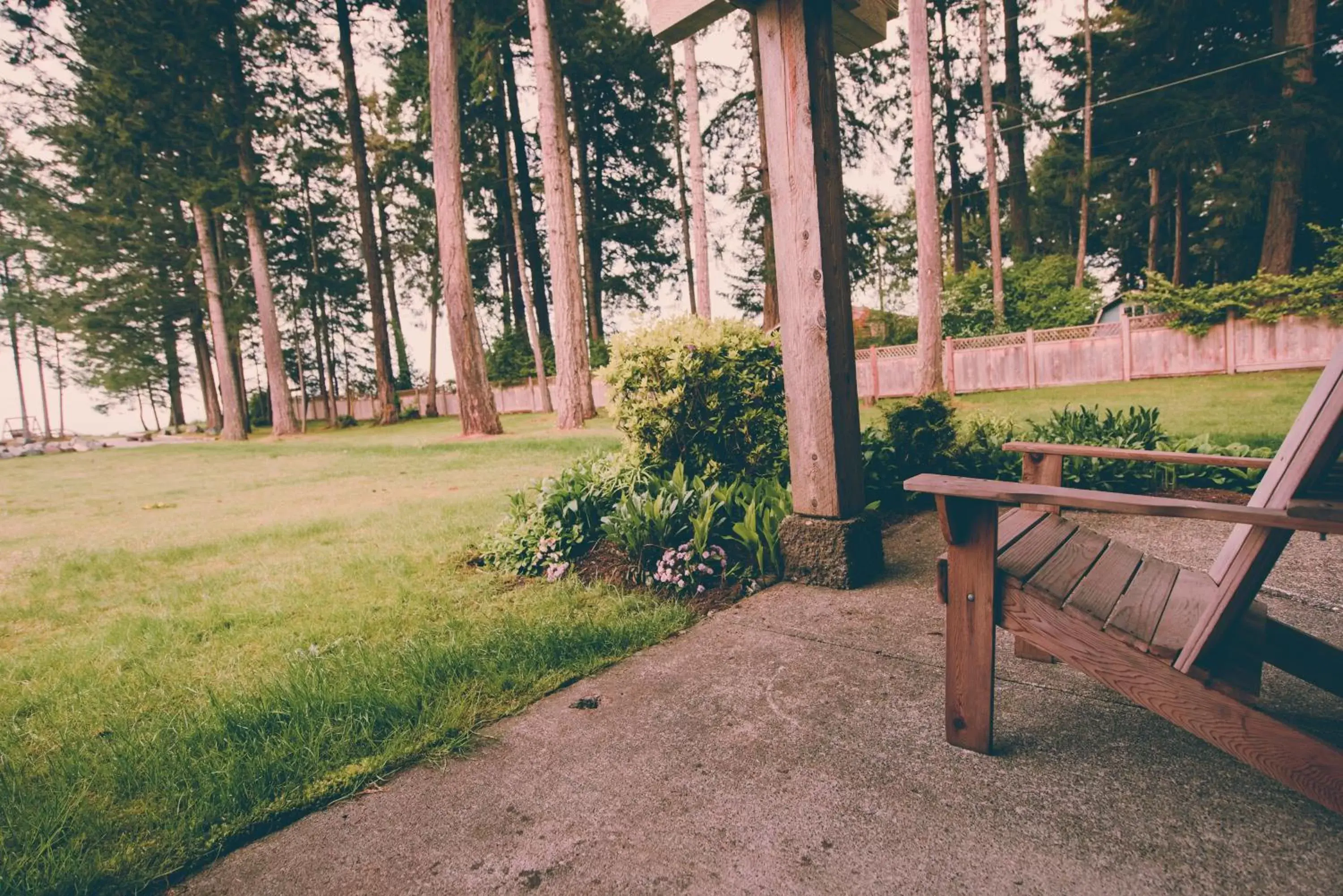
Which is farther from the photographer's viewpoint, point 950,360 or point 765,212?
point 950,360

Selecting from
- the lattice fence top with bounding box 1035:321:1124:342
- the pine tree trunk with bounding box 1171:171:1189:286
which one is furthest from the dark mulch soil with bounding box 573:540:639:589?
the pine tree trunk with bounding box 1171:171:1189:286

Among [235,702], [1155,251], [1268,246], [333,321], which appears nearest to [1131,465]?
[235,702]

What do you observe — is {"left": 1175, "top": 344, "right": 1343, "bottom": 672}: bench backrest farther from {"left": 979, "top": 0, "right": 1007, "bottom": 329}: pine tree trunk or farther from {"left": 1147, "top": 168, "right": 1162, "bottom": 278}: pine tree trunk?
{"left": 1147, "top": 168, "right": 1162, "bottom": 278}: pine tree trunk

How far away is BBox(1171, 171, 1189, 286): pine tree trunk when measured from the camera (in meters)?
19.2

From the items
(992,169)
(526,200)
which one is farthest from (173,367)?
(992,169)

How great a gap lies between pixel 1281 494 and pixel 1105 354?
18324 millimetres

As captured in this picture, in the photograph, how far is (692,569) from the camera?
3479 mm

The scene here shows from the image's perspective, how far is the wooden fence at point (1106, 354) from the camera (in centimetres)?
1427

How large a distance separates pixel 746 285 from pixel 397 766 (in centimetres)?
2690

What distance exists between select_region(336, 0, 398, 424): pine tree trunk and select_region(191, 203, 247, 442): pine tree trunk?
14.6 feet

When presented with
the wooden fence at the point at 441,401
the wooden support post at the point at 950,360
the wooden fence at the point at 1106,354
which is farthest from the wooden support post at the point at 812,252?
the wooden fence at the point at 441,401

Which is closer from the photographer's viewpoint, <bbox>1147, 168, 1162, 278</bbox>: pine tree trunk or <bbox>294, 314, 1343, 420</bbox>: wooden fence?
<bbox>294, 314, 1343, 420</bbox>: wooden fence

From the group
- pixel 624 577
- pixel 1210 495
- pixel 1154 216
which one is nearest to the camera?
pixel 624 577

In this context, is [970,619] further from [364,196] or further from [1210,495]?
[364,196]
